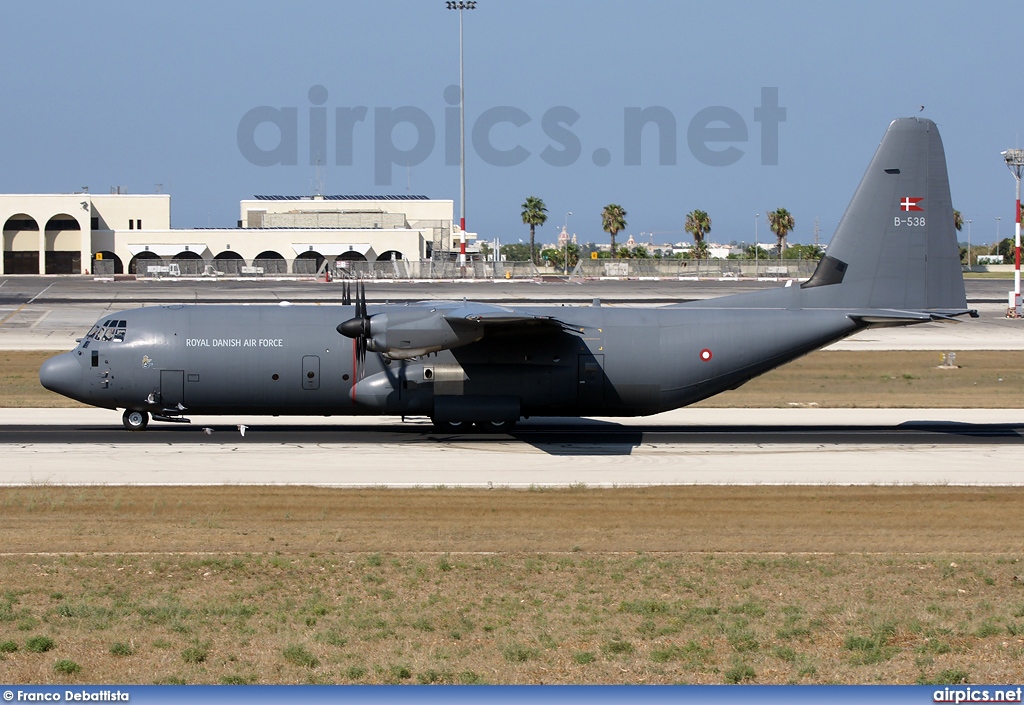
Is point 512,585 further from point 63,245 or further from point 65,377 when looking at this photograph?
point 63,245

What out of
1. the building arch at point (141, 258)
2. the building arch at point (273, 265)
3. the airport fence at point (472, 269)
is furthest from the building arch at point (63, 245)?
the building arch at point (273, 265)

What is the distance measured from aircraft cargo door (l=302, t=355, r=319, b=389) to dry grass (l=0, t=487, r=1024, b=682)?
6125 millimetres

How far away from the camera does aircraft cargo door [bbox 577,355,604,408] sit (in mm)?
27844

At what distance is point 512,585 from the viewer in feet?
46.4

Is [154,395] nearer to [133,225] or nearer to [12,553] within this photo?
[12,553]

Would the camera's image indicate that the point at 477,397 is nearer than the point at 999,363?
Yes

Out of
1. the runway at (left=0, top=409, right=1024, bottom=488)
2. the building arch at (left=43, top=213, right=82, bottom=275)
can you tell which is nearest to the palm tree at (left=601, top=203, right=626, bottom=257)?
the building arch at (left=43, top=213, right=82, bottom=275)

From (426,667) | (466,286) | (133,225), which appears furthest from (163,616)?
(133,225)

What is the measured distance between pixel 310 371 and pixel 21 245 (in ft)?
346

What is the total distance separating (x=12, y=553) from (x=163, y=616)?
194 inches

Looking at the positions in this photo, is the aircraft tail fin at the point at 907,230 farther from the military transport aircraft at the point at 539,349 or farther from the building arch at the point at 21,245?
the building arch at the point at 21,245

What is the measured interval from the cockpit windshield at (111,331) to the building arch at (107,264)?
9579 centimetres

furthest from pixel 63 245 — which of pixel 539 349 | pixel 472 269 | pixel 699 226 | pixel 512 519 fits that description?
pixel 512 519

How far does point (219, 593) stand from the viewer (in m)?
13.5
